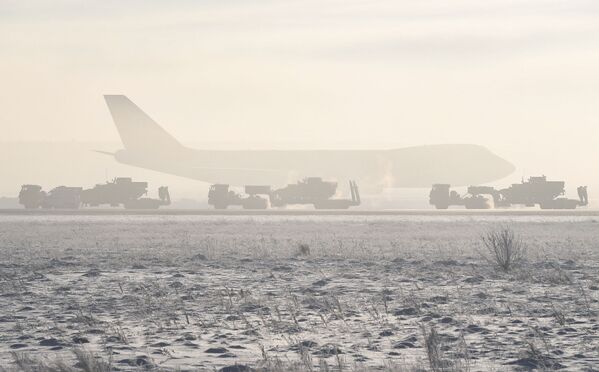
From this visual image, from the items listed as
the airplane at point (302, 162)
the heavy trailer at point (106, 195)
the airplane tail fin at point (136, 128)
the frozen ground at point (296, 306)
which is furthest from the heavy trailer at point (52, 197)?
the frozen ground at point (296, 306)

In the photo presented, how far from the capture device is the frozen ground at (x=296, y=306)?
36.1 ft

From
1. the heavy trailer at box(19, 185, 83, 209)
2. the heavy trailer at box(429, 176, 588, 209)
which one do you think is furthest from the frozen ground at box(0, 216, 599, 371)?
the heavy trailer at box(429, 176, 588, 209)

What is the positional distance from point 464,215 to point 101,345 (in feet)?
155

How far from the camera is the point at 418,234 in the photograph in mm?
37500

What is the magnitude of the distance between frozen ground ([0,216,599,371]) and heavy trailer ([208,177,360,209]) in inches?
1445

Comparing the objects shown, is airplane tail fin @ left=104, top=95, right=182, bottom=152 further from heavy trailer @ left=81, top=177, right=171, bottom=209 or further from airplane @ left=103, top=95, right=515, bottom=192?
heavy trailer @ left=81, top=177, right=171, bottom=209

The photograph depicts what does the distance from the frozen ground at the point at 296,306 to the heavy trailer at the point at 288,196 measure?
36695 mm

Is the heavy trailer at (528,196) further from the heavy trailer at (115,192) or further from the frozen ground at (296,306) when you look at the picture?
the frozen ground at (296,306)

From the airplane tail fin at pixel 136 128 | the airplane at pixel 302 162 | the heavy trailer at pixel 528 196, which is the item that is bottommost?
the heavy trailer at pixel 528 196

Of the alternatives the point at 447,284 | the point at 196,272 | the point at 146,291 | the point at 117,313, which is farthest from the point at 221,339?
the point at 196,272

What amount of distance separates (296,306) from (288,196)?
54.5 m

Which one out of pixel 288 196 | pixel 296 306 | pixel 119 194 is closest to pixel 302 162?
pixel 288 196

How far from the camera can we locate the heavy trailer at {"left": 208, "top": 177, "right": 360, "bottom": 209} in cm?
6819

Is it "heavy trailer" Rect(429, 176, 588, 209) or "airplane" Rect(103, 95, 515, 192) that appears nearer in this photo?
"heavy trailer" Rect(429, 176, 588, 209)
